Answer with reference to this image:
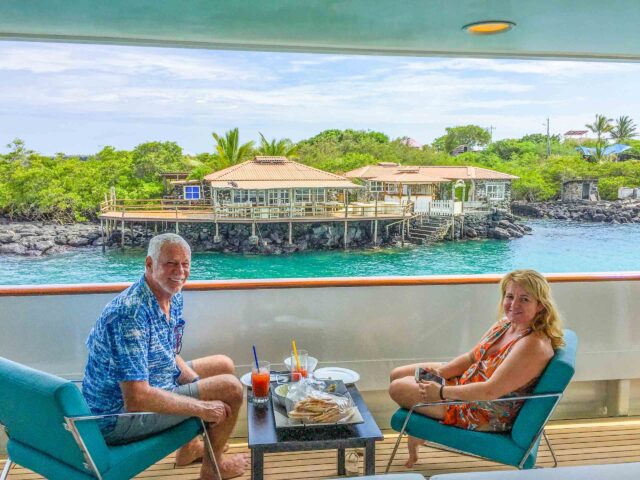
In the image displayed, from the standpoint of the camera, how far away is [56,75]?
344cm

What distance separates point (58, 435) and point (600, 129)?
369 centimetres

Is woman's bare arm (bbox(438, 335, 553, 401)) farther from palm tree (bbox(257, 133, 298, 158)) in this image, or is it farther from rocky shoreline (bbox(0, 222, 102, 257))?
rocky shoreline (bbox(0, 222, 102, 257))

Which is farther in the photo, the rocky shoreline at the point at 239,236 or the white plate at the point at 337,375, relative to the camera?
the rocky shoreline at the point at 239,236

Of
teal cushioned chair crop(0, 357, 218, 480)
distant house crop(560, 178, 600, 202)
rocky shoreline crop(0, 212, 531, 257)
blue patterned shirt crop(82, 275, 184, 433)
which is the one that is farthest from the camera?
distant house crop(560, 178, 600, 202)

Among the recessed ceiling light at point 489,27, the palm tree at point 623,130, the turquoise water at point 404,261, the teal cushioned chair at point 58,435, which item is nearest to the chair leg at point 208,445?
the teal cushioned chair at point 58,435

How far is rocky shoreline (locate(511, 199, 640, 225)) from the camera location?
13.4 feet

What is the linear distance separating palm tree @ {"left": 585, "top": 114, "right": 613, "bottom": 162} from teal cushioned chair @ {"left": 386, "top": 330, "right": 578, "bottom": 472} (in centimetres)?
205

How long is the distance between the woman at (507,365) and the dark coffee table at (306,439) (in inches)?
15.5

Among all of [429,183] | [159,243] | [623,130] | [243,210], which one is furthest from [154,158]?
[623,130]

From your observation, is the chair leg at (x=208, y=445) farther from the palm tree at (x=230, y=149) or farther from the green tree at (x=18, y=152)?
the green tree at (x=18, y=152)

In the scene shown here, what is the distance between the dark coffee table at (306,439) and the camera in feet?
6.59

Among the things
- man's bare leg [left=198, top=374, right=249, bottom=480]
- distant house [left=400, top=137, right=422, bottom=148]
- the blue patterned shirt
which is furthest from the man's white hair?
distant house [left=400, top=137, right=422, bottom=148]

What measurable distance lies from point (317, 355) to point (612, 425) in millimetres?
1638

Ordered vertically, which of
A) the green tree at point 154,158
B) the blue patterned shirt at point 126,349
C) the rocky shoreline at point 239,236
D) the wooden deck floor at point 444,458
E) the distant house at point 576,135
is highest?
the distant house at point 576,135
